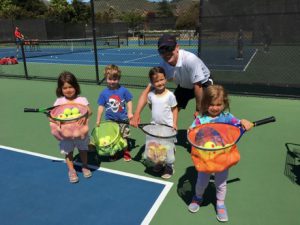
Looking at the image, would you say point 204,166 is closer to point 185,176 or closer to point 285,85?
point 185,176

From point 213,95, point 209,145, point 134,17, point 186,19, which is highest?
point 134,17

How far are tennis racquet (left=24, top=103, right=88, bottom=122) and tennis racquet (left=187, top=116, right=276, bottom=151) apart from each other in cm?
148

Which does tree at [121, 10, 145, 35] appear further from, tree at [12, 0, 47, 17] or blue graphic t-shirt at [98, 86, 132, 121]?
tree at [12, 0, 47, 17]

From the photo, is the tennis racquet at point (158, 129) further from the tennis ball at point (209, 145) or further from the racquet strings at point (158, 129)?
the tennis ball at point (209, 145)

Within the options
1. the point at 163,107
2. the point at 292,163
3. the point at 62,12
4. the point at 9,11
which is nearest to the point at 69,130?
the point at 163,107

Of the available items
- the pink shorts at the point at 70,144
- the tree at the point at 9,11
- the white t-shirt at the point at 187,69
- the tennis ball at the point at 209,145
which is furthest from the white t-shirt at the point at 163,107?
the tree at the point at 9,11

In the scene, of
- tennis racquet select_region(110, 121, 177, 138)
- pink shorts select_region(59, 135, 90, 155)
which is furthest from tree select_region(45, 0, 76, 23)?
tennis racquet select_region(110, 121, 177, 138)

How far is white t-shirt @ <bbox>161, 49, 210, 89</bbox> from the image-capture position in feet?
13.7

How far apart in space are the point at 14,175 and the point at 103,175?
1.31m

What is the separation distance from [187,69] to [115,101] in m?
1.19

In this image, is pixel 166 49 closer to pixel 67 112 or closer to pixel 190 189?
pixel 67 112

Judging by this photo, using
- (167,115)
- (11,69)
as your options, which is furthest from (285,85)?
(11,69)

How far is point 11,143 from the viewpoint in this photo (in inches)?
212

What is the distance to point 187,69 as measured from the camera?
4285 mm
